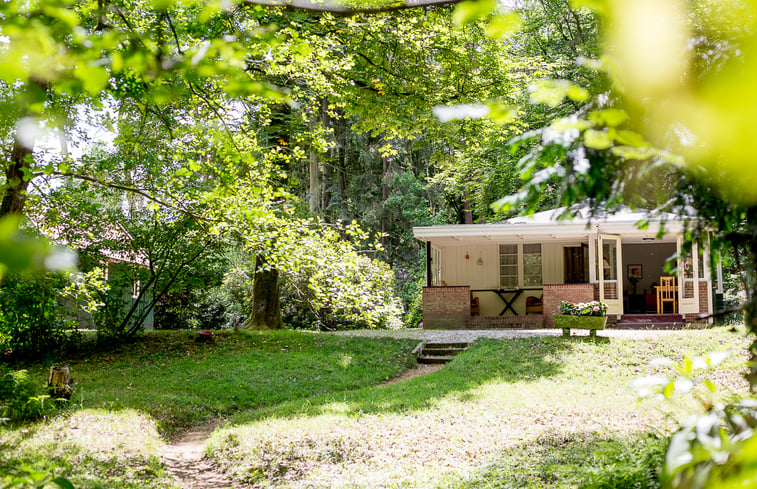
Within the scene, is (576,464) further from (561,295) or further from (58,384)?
(561,295)

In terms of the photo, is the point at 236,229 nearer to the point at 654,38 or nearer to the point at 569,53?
the point at 654,38

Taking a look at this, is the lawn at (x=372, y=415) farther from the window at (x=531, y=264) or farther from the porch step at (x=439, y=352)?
the window at (x=531, y=264)

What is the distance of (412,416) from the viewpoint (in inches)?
314

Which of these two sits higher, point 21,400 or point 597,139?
point 597,139

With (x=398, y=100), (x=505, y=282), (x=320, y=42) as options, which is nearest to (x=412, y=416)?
(x=398, y=100)

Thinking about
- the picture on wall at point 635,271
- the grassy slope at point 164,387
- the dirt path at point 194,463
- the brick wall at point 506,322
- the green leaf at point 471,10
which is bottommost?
the dirt path at point 194,463

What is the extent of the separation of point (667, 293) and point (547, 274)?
3617 mm

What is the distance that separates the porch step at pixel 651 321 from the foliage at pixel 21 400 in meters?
14.1

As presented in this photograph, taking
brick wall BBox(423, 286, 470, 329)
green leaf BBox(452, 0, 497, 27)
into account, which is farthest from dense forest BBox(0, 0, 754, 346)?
brick wall BBox(423, 286, 470, 329)

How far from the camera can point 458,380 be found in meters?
10.3

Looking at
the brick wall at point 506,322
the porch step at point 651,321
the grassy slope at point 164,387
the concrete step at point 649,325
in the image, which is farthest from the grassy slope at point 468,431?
the brick wall at point 506,322

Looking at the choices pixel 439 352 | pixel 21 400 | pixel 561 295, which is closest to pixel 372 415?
pixel 21 400

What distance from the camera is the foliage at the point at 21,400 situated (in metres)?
7.63

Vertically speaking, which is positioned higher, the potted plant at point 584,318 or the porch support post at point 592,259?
the porch support post at point 592,259
